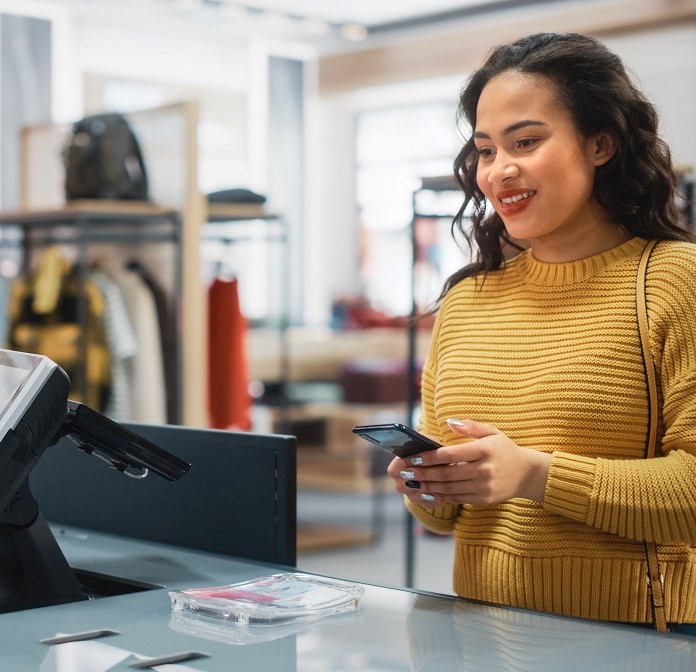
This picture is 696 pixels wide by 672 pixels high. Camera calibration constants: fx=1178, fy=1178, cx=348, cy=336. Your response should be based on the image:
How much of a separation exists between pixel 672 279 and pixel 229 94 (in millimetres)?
8518

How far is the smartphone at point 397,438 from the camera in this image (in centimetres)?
135

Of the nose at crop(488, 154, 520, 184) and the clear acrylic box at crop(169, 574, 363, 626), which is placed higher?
the nose at crop(488, 154, 520, 184)

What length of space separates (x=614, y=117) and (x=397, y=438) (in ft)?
1.81

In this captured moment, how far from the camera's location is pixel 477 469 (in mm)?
1422

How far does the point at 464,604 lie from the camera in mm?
1470

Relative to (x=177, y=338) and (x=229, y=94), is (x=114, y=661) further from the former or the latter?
(x=229, y=94)

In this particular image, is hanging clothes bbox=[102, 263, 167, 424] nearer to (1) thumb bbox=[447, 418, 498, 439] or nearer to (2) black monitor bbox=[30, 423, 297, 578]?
(2) black monitor bbox=[30, 423, 297, 578]

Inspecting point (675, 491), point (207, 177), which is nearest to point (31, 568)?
point (675, 491)

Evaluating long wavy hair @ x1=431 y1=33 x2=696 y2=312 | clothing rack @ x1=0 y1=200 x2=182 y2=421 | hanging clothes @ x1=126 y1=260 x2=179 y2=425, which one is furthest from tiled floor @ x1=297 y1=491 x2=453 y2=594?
long wavy hair @ x1=431 y1=33 x2=696 y2=312

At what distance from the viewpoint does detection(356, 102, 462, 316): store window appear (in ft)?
32.1

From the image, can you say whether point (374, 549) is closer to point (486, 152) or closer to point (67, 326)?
point (67, 326)

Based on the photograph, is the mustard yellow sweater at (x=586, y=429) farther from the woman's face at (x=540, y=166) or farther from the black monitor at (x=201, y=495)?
the black monitor at (x=201, y=495)

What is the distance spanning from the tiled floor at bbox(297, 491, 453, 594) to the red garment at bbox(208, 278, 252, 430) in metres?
0.79

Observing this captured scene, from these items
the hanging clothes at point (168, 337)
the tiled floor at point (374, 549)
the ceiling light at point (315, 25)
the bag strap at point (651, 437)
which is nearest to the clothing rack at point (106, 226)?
the hanging clothes at point (168, 337)
